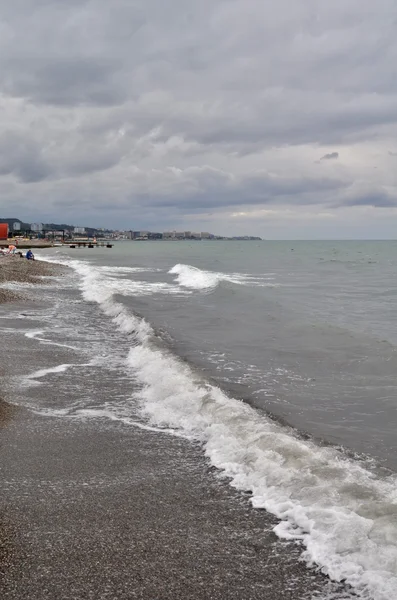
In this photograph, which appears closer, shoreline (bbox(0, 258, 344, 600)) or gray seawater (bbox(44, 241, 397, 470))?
shoreline (bbox(0, 258, 344, 600))

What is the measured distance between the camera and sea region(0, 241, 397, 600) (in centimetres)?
507

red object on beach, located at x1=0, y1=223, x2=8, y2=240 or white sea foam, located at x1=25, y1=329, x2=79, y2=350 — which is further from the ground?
red object on beach, located at x1=0, y1=223, x2=8, y2=240

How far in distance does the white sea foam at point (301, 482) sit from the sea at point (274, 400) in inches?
0.6

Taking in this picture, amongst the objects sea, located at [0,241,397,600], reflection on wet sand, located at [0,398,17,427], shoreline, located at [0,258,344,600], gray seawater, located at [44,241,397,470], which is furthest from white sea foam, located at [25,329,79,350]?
shoreline, located at [0,258,344,600]

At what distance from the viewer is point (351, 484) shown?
587cm

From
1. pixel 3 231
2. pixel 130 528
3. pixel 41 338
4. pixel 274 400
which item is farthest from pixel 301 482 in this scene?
pixel 3 231

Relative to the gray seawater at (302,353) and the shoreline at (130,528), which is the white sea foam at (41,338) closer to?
the gray seawater at (302,353)

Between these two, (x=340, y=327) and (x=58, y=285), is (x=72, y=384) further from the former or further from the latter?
(x=58, y=285)

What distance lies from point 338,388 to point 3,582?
832 centimetres

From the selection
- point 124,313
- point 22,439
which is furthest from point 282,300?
point 22,439

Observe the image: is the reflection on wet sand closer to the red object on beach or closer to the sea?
the sea

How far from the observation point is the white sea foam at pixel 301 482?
4.48m

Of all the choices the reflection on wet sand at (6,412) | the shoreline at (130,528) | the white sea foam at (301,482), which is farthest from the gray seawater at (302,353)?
the reflection on wet sand at (6,412)

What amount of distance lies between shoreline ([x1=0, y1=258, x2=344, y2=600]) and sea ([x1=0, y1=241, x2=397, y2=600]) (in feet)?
1.08
